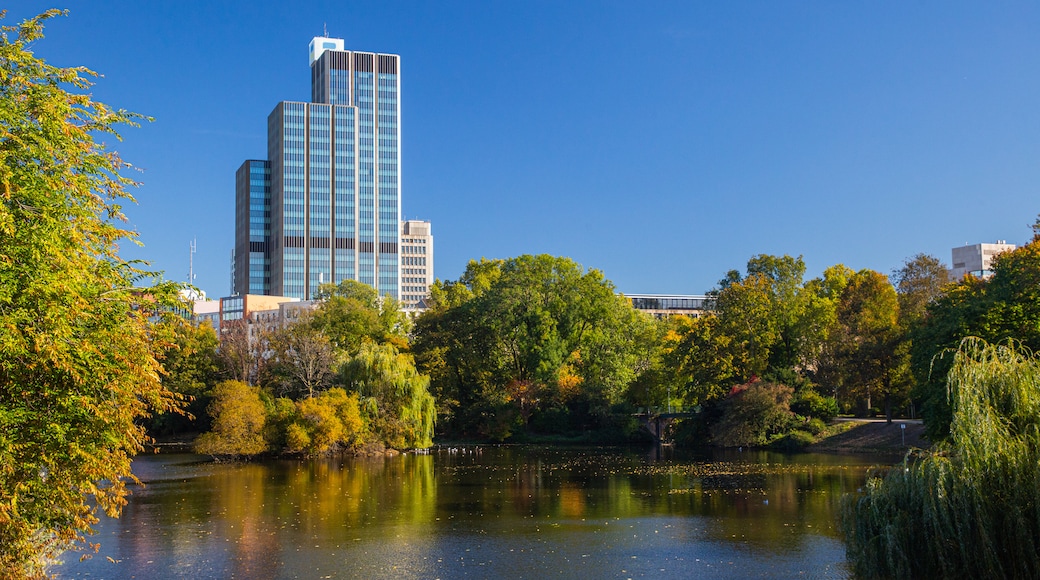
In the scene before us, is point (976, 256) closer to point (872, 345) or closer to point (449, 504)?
point (872, 345)

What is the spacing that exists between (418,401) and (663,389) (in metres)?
21.3

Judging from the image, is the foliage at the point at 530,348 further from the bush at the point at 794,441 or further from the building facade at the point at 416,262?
the building facade at the point at 416,262

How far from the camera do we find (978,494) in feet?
46.4

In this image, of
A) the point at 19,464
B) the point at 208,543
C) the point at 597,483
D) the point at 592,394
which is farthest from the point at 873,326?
the point at 19,464

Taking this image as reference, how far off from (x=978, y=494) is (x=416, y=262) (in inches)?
7302

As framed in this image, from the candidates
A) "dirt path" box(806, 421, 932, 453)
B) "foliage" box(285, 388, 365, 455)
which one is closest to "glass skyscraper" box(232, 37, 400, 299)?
"foliage" box(285, 388, 365, 455)

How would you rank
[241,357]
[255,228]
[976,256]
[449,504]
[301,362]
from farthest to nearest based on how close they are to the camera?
[255,228]
[976,256]
[241,357]
[301,362]
[449,504]

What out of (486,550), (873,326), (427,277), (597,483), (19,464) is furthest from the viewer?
(427,277)

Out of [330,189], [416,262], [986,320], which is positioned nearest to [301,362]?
[986,320]

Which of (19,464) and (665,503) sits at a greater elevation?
(19,464)

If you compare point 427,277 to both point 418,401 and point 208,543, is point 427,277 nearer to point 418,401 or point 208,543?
point 418,401

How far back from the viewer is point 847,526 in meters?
16.8

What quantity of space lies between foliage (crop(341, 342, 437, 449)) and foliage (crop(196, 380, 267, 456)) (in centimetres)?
609

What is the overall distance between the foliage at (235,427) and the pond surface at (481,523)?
4.26m
